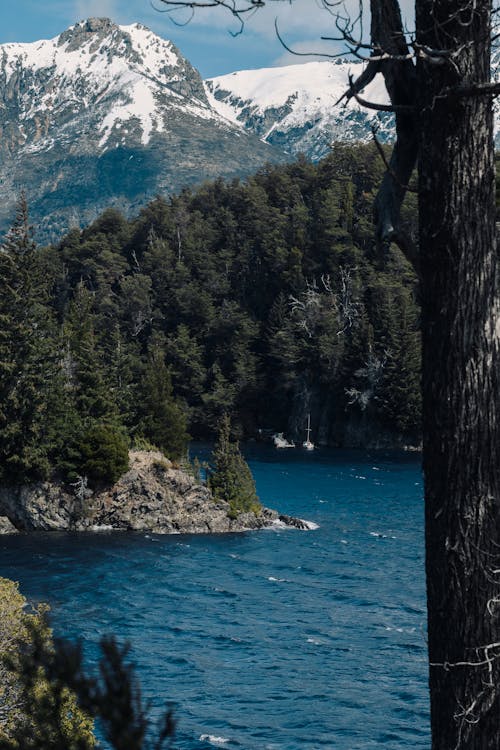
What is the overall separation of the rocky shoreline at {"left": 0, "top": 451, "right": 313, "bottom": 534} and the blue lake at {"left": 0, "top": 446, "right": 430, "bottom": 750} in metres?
1.47

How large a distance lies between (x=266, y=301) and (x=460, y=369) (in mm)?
86276

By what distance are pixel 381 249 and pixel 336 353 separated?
75249 millimetres

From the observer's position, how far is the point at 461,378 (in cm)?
421

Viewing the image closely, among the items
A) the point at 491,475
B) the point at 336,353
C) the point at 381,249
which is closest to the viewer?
the point at 491,475

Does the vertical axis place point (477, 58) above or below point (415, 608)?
above

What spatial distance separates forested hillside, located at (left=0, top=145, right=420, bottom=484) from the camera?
76938 millimetres

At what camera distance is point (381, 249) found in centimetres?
495

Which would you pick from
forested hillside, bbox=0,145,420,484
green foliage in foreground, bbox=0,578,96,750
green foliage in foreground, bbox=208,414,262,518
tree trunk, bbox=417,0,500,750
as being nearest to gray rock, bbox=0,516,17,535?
green foliage in foreground, bbox=208,414,262,518

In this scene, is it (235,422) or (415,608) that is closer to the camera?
(415,608)

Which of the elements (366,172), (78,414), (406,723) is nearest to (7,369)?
(78,414)

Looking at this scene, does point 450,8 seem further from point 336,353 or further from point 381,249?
point 336,353

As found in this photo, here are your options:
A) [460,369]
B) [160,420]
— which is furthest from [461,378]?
[160,420]

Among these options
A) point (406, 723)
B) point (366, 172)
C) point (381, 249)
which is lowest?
point (406, 723)

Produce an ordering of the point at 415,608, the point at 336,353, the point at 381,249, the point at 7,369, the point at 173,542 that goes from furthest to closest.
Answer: the point at 336,353 < the point at 7,369 < the point at 173,542 < the point at 415,608 < the point at 381,249
